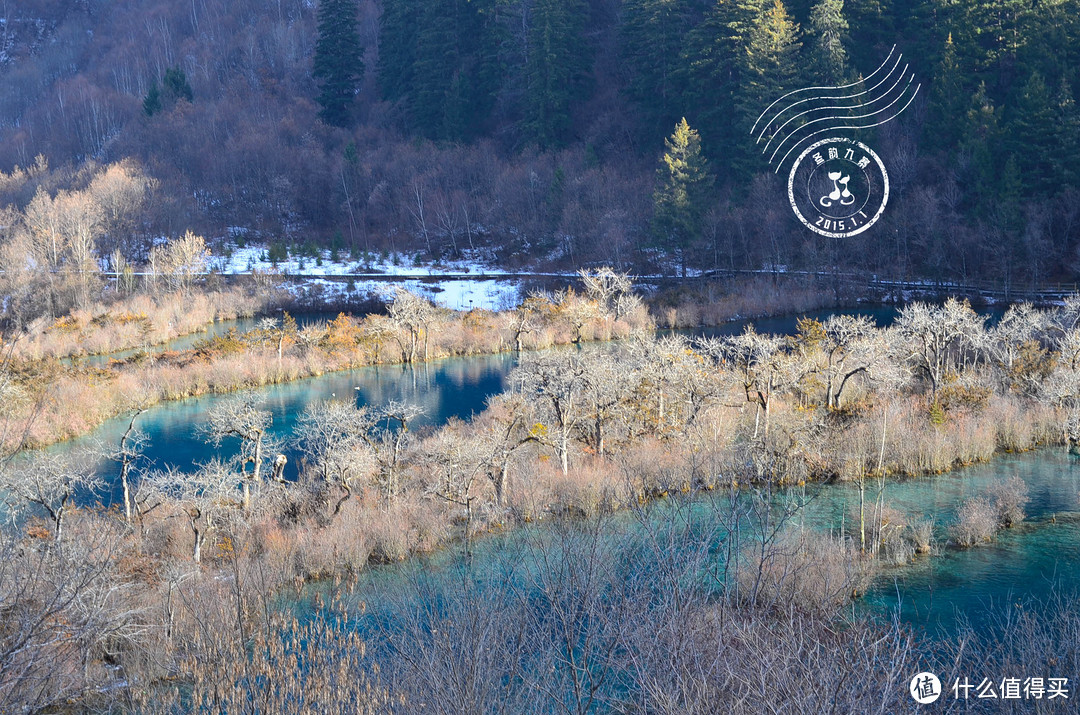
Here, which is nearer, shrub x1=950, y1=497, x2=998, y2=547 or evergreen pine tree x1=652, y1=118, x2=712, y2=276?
shrub x1=950, y1=497, x2=998, y2=547

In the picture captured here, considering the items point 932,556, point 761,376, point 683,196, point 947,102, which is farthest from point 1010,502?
point 947,102

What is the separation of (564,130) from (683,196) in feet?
64.1

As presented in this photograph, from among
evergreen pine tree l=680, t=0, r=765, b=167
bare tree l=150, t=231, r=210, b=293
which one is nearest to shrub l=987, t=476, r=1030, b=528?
evergreen pine tree l=680, t=0, r=765, b=167

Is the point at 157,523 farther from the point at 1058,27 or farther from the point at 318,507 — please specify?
the point at 1058,27

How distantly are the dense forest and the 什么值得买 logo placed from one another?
1052 millimetres

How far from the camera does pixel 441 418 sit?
32.4 metres

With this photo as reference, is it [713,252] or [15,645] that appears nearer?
[15,645]

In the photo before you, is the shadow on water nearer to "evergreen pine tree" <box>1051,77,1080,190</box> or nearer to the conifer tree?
"evergreen pine tree" <box>1051,77,1080,190</box>

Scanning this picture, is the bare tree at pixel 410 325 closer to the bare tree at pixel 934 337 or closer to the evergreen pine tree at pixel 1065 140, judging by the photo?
the bare tree at pixel 934 337

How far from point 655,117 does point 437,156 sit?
774 inches

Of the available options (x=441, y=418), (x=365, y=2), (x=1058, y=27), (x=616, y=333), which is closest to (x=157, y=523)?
(x=441, y=418)

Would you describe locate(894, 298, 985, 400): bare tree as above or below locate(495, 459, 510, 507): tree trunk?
above

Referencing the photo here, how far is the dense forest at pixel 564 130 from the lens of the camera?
4850cm

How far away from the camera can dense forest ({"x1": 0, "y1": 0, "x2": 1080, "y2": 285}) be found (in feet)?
159
